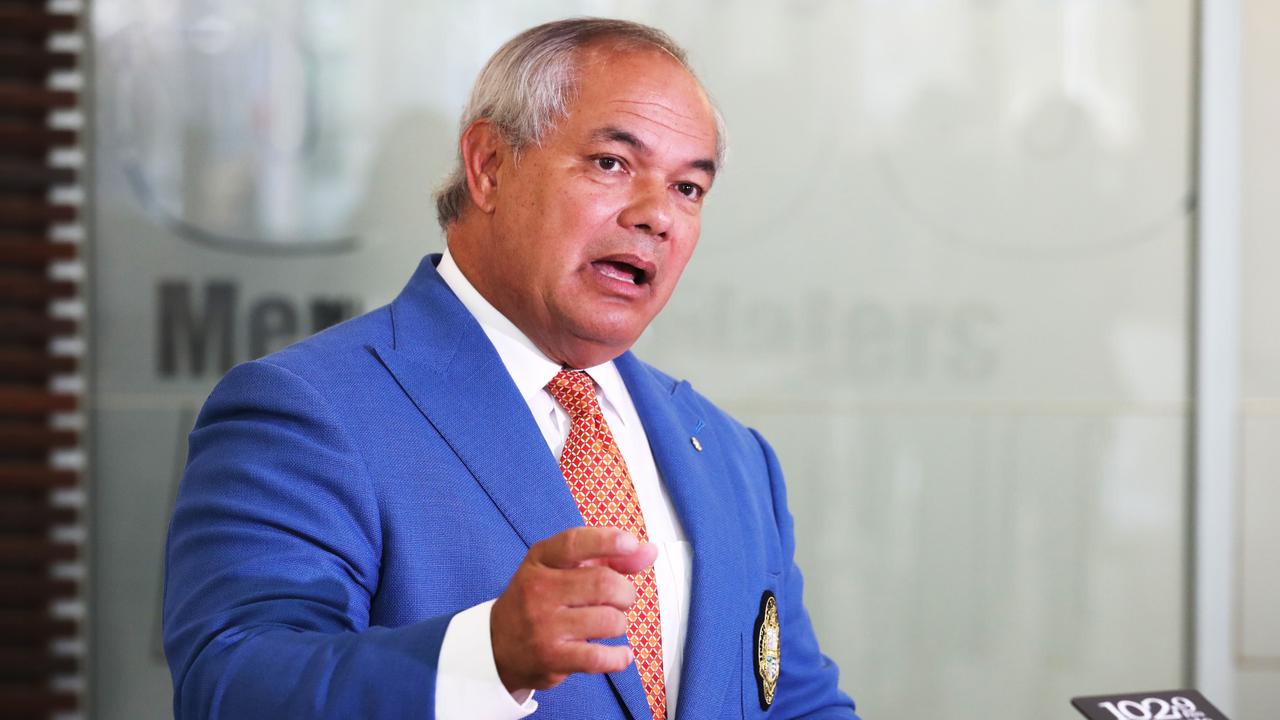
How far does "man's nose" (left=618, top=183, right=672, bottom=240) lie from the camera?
1690 millimetres

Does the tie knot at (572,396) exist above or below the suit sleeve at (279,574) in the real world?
above

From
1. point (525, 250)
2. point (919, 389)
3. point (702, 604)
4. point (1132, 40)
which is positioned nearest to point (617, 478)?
point (702, 604)

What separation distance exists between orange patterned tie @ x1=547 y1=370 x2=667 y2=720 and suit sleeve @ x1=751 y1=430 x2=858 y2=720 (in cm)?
34

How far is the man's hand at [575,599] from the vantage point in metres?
1.12

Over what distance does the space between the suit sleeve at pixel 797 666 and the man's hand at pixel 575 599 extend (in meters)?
0.85

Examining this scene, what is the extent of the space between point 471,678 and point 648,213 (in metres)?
0.72

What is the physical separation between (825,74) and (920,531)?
4.35 ft

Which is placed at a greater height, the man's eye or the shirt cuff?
the man's eye

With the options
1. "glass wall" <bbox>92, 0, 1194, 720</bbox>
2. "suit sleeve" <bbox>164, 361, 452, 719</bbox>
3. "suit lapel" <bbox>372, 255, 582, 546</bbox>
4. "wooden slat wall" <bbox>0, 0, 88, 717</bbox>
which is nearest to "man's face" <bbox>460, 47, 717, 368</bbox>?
"suit lapel" <bbox>372, 255, 582, 546</bbox>

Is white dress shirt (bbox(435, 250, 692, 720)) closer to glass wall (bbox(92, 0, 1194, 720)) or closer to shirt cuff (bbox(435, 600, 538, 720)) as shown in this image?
shirt cuff (bbox(435, 600, 538, 720))

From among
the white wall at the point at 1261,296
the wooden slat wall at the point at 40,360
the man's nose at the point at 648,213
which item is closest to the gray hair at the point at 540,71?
the man's nose at the point at 648,213

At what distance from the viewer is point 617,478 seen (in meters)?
1.71

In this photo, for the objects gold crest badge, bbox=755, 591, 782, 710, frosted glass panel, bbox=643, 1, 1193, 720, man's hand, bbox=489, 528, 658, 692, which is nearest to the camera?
man's hand, bbox=489, 528, 658, 692

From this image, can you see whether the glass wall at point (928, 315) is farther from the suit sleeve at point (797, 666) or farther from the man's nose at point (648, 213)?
the man's nose at point (648, 213)
